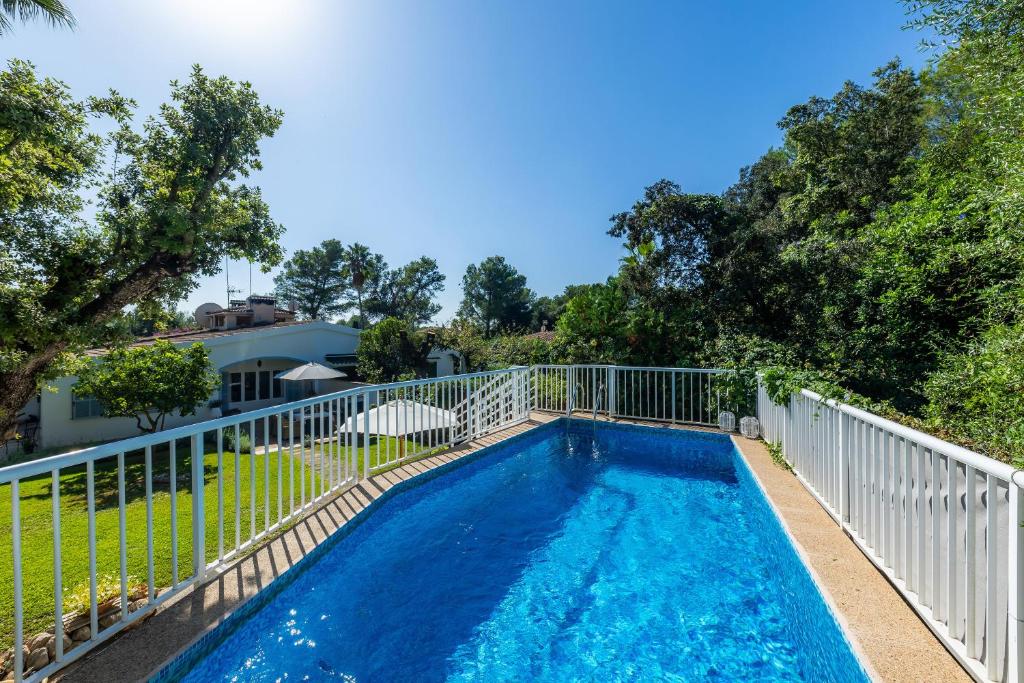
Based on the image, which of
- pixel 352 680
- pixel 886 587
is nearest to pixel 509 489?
pixel 352 680

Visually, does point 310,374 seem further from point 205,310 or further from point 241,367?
point 205,310

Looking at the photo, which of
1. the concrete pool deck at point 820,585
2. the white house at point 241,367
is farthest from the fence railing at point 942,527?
the white house at point 241,367

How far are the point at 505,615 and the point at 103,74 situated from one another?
9.82 metres

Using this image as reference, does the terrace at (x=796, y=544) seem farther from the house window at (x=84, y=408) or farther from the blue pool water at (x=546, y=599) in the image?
the house window at (x=84, y=408)

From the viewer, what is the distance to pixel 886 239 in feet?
25.4

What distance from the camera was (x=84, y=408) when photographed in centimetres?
1252

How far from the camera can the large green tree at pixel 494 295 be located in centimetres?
3759

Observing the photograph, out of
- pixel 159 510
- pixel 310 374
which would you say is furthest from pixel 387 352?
pixel 159 510

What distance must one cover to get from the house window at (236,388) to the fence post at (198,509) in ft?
50.3

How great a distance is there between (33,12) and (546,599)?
912cm

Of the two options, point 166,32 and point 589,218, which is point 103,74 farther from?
point 589,218

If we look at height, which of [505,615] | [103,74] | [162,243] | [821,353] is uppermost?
[103,74]

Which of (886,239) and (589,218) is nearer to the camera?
(886,239)

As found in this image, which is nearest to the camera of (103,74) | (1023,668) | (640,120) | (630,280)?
(1023,668)
